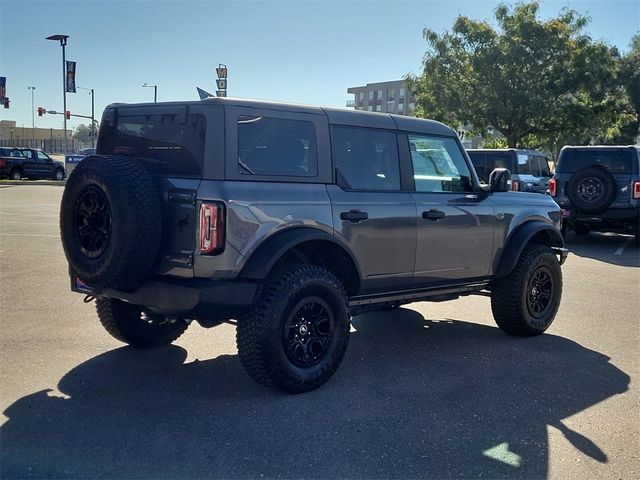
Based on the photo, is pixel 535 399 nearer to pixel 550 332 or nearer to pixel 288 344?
pixel 288 344

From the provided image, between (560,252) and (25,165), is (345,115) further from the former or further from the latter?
(25,165)

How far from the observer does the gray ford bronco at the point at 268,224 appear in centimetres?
407

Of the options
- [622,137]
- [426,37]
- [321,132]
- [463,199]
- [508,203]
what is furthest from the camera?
[622,137]

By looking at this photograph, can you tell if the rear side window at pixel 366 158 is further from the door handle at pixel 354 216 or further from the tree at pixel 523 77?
the tree at pixel 523 77

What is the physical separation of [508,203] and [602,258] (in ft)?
21.3

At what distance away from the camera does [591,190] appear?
12430 mm

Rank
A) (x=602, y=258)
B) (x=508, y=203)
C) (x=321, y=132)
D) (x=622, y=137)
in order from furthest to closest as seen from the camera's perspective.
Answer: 1. (x=622, y=137)
2. (x=602, y=258)
3. (x=508, y=203)
4. (x=321, y=132)

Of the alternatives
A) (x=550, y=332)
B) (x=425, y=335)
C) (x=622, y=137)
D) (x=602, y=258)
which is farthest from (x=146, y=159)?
(x=622, y=137)

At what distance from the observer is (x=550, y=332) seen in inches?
254

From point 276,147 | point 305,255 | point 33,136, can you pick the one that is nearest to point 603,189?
point 305,255

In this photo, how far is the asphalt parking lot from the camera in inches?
136

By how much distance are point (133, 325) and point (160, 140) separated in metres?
1.60

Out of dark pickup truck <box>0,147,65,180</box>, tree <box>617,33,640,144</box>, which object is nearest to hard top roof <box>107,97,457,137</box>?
dark pickup truck <box>0,147,65,180</box>

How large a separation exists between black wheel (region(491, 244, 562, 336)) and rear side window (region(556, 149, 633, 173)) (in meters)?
7.18
